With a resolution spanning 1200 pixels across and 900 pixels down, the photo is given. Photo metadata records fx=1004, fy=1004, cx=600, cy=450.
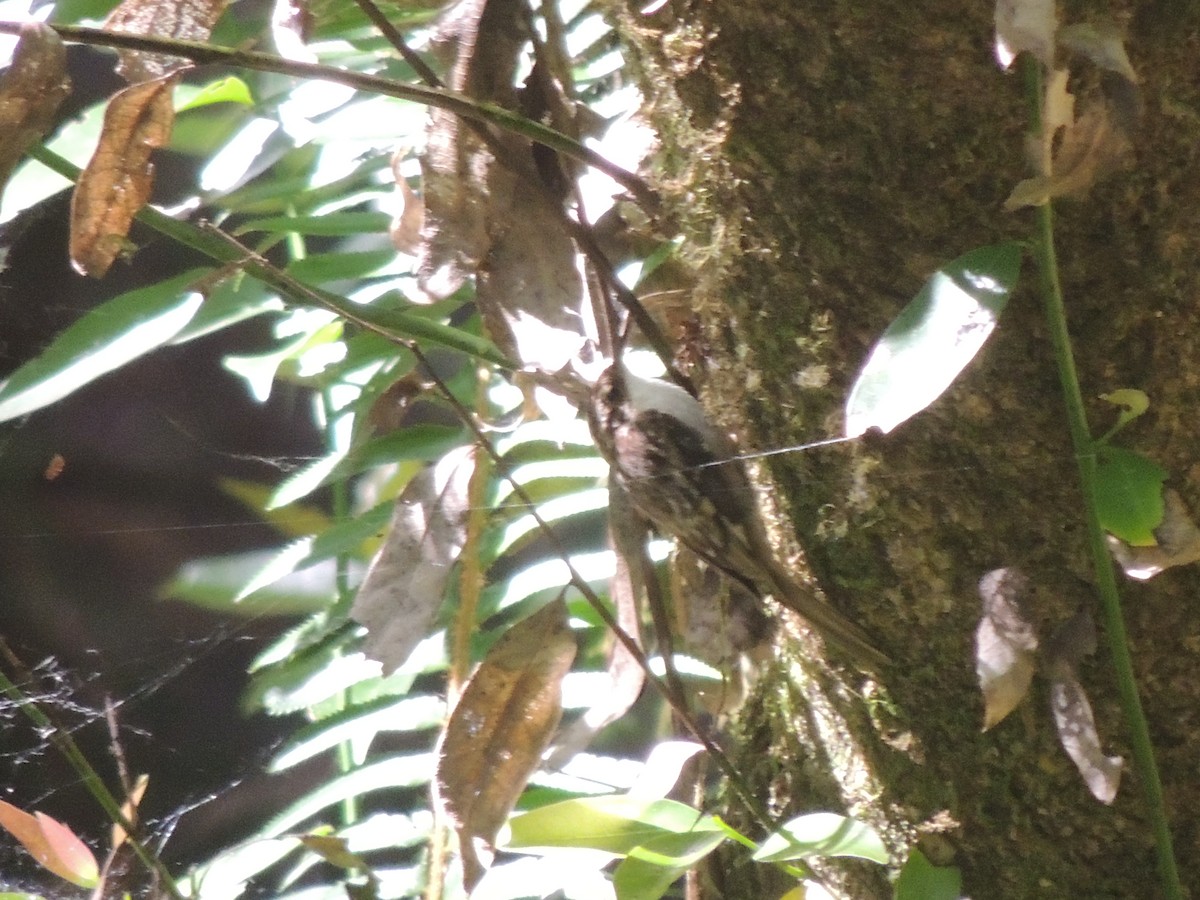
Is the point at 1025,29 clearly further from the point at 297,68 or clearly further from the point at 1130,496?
the point at 297,68

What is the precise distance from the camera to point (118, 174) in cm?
62

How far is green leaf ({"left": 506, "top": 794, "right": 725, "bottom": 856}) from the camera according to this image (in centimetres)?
56

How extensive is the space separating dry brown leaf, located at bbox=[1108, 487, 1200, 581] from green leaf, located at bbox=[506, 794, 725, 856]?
0.27 m

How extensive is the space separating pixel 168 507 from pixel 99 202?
46 centimetres

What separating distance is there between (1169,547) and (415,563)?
52cm

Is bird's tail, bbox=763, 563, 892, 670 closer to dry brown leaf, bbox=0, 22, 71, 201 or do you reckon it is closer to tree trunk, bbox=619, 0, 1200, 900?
tree trunk, bbox=619, 0, 1200, 900

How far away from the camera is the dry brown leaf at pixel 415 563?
2.49 ft

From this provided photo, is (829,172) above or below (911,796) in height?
above

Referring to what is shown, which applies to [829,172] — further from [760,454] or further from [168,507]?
[168,507]

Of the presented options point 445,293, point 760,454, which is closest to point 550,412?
point 445,293

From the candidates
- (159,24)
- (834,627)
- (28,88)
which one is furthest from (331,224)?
(834,627)

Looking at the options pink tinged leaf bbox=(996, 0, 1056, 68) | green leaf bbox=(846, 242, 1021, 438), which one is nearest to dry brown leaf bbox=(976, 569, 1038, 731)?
green leaf bbox=(846, 242, 1021, 438)

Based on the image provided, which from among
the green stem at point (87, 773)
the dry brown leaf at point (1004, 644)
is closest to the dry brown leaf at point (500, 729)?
the dry brown leaf at point (1004, 644)

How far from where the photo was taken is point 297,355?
117cm
